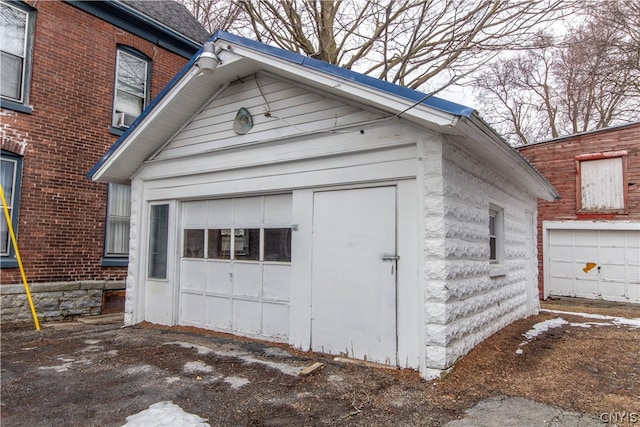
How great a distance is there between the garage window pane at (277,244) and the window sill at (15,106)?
19.8ft

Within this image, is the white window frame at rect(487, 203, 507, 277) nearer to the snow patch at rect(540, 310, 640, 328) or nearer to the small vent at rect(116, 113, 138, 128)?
the snow patch at rect(540, 310, 640, 328)

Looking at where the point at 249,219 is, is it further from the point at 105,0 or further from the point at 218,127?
the point at 105,0

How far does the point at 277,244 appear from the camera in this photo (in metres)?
6.26

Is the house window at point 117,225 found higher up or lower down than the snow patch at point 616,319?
higher up

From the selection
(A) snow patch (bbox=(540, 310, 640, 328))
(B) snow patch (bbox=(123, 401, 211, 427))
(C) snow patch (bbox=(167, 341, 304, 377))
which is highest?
(C) snow patch (bbox=(167, 341, 304, 377))

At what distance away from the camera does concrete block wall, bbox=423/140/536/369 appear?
459 centimetres

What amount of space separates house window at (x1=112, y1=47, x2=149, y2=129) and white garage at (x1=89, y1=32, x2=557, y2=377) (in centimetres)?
299

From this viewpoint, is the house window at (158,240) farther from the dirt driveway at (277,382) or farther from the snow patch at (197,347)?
the snow patch at (197,347)

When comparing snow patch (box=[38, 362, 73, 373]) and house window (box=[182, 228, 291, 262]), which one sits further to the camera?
house window (box=[182, 228, 291, 262])

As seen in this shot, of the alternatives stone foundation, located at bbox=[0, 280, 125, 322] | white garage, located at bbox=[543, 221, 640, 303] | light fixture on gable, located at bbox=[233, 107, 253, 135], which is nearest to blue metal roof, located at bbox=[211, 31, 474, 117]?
light fixture on gable, located at bbox=[233, 107, 253, 135]

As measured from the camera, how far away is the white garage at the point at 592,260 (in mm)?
12516

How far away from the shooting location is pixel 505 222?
752cm

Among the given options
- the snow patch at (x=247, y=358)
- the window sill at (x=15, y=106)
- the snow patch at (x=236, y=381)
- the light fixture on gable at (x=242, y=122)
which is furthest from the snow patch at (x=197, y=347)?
the window sill at (x=15, y=106)

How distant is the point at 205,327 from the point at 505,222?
5.62 m
